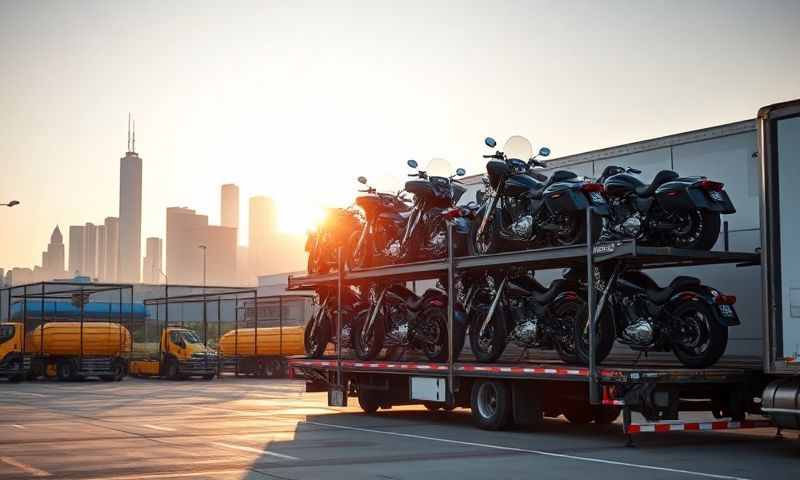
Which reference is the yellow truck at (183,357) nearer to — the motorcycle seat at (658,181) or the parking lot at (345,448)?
the parking lot at (345,448)

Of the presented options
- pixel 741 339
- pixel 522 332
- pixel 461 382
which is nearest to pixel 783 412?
pixel 741 339

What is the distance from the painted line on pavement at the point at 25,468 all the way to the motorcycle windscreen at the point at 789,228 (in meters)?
8.01

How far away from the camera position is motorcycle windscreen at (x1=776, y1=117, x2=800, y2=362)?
11.5m

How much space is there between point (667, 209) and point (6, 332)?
30.0m

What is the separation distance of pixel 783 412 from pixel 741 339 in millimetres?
2387

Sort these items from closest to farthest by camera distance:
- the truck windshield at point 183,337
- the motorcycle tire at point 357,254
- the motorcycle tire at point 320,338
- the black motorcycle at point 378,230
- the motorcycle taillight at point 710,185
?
the motorcycle taillight at point 710,185 < the black motorcycle at point 378,230 < the motorcycle tire at point 357,254 < the motorcycle tire at point 320,338 < the truck windshield at point 183,337

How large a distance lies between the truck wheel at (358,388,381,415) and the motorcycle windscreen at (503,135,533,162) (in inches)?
211

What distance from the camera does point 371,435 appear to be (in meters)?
15.1

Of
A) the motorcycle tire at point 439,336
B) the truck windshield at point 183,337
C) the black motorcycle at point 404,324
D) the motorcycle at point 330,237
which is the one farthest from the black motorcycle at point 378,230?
the truck windshield at point 183,337

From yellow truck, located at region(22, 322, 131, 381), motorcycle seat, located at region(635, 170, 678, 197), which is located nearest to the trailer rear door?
motorcycle seat, located at region(635, 170, 678, 197)

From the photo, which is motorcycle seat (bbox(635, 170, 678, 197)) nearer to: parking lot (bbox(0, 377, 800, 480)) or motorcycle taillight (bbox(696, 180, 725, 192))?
motorcycle taillight (bbox(696, 180, 725, 192))

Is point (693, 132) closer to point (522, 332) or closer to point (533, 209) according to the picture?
point (533, 209)

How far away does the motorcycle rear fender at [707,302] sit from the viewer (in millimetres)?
12539

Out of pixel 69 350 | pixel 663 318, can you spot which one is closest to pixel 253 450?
pixel 663 318
